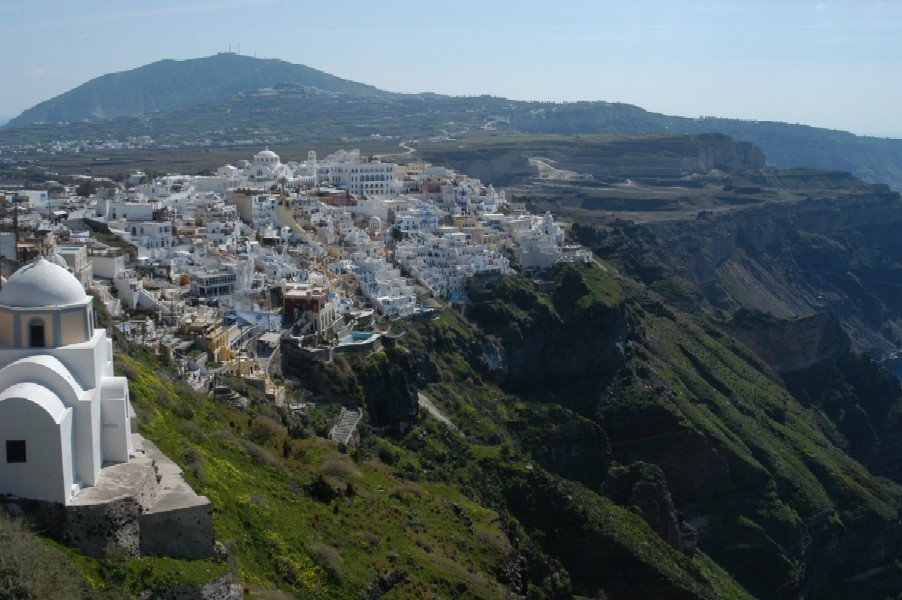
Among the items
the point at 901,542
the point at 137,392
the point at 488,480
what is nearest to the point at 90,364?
the point at 137,392

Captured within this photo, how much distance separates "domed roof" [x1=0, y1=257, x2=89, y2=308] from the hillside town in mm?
6018

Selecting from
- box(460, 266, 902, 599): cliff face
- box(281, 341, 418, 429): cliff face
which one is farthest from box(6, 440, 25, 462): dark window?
box(460, 266, 902, 599): cliff face

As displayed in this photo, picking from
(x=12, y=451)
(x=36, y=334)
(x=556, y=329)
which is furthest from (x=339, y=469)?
(x=556, y=329)

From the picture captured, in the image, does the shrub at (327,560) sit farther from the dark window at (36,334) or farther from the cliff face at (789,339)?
the cliff face at (789,339)

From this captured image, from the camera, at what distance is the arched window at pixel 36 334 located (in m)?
19.6

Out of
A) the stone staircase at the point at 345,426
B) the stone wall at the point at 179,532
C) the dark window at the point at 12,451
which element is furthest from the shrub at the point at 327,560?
the stone staircase at the point at 345,426

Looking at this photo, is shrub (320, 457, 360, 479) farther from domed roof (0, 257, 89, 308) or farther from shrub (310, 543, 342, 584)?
domed roof (0, 257, 89, 308)

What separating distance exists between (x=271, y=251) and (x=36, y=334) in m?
38.9

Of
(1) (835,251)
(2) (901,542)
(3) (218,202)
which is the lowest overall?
(2) (901,542)

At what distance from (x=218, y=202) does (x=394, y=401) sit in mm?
25077

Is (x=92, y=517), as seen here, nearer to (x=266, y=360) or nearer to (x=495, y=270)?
(x=266, y=360)

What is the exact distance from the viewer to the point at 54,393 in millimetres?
18938

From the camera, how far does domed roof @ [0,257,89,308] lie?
1962 centimetres

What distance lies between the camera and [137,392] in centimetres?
2723
